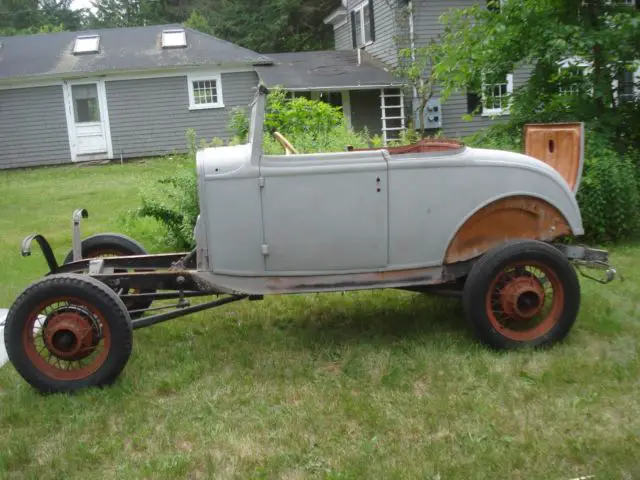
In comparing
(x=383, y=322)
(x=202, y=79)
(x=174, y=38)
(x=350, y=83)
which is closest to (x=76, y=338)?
(x=383, y=322)

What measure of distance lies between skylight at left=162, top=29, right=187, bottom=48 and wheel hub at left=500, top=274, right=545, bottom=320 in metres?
20.4

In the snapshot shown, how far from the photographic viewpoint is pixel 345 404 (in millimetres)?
3994

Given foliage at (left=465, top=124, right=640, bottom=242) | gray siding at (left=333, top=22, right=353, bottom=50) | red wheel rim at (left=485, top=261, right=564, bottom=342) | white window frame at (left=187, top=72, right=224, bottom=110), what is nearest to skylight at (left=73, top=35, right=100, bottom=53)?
white window frame at (left=187, top=72, right=224, bottom=110)

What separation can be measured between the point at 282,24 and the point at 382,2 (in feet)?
44.2

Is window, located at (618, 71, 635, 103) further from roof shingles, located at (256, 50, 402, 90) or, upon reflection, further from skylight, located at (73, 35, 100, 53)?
skylight, located at (73, 35, 100, 53)

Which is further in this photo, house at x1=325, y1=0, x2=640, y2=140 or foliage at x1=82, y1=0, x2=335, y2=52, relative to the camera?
foliage at x1=82, y1=0, x2=335, y2=52

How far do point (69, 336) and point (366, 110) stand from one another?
19.7 meters

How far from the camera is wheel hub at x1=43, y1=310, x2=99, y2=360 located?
4.22 meters

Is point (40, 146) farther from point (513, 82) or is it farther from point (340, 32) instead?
point (513, 82)

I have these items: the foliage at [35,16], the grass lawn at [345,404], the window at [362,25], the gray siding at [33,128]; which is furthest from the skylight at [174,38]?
the foliage at [35,16]

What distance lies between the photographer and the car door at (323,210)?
4.42 metres

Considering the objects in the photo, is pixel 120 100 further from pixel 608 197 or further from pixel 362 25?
pixel 608 197

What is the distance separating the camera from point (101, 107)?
22484 mm

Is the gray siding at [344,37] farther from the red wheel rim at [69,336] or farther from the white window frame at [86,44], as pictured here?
the red wheel rim at [69,336]
